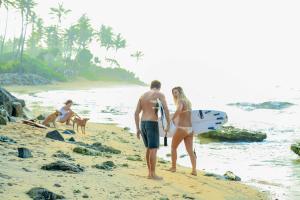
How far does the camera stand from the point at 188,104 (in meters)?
9.04

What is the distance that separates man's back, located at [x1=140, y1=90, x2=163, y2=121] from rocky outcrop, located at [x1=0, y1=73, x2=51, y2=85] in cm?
6074

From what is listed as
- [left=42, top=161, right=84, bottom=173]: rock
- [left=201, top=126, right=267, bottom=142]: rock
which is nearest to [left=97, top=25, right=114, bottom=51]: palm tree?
[left=201, top=126, right=267, bottom=142]: rock

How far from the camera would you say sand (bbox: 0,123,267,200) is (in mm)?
5887

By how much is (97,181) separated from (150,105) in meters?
1.94

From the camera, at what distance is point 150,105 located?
26.0 feet

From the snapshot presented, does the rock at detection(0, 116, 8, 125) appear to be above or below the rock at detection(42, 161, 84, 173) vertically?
above

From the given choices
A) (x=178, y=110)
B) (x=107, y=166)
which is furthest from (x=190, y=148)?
(x=107, y=166)

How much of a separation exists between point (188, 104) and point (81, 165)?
9.02 feet

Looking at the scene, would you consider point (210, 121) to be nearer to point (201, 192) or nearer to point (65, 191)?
point (201, 192)

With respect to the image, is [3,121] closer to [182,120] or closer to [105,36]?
[182,120]

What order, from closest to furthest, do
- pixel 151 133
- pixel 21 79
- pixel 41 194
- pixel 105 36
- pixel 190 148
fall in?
pixel 41 194 → pixel 151 133 → pixel 190 148 → pixel 21 79 → pixel 105 36

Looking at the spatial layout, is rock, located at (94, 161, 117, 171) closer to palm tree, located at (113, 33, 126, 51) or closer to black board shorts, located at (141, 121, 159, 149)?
black board shorts, located at (141, 121, 159, 149)

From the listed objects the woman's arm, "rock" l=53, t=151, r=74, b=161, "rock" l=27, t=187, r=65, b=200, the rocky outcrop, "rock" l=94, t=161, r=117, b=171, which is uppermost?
the rocky outcrop

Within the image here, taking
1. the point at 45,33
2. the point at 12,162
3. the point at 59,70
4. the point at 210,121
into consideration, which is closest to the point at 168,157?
the point at 210,121
